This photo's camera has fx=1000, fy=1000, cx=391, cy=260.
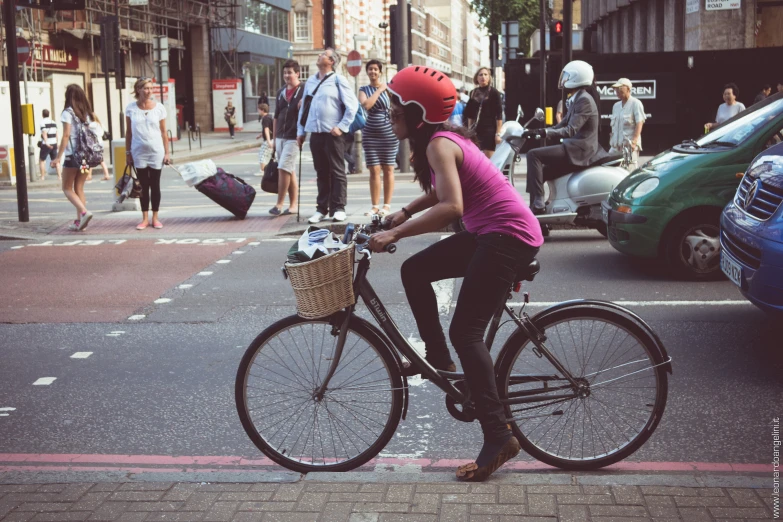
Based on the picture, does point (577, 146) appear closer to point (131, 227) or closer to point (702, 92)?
point (131, 227)

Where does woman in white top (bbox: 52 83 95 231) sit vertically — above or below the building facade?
below

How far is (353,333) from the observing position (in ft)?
13.4

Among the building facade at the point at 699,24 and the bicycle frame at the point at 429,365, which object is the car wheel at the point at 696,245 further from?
the building facade at the point at 699,24

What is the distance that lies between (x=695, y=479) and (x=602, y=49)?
143ft

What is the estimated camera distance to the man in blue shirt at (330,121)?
11695mm

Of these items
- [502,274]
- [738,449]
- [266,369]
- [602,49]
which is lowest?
[738,449]

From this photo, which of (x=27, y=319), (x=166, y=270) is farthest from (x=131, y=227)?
(x=27, y=319)

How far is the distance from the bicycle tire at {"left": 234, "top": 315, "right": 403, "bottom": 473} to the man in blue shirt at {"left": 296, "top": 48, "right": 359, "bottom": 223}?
25.1 feet

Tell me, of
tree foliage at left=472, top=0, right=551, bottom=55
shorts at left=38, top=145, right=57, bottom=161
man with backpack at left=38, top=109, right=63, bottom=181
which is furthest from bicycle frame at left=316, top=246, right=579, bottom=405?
tree foliage at left=472, top=0, right=551, bottom=55

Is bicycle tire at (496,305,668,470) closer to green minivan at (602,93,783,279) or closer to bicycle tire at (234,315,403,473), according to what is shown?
bicycle tire at (234,315,403,473)

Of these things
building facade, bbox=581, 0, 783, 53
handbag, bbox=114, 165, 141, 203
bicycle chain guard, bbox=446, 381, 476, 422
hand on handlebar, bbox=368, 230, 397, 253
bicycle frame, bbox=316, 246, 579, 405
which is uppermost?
building facade, bbox=581, 0, 783, 53

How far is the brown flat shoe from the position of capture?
3.93m

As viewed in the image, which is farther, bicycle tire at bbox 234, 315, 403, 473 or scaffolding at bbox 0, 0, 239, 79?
scaffolding at bbox 0, 0, 239, 79

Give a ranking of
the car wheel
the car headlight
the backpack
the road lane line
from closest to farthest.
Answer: the road lane line < the car wheel < the car headlight < the backpack
